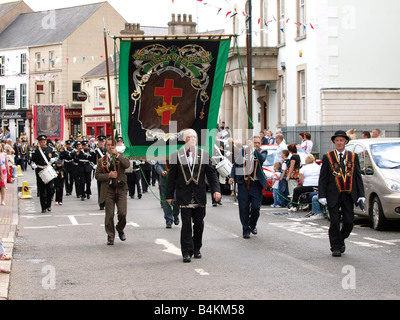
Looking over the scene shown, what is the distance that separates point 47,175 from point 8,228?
4168mm

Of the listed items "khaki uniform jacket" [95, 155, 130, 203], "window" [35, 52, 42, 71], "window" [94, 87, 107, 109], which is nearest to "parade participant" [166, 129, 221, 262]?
"khaki uniform jacket" [95, 155, 130, 203]

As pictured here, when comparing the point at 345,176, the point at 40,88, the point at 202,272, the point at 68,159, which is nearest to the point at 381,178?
the point at 345,176

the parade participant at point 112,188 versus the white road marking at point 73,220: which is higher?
the parade participant at point 112,188

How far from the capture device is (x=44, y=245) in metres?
12.7

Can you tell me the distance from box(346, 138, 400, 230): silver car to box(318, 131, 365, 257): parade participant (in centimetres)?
282

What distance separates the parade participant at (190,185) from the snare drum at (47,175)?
8.94 metres

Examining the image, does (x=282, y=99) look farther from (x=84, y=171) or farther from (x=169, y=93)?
(x=169, y=93)

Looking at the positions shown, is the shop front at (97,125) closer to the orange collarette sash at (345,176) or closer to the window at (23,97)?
the window at (23,97)

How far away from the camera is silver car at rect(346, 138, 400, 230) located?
45.1 ft

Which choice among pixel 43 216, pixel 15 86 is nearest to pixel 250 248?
pixel 43 216

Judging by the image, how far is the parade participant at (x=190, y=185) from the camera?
1058cm

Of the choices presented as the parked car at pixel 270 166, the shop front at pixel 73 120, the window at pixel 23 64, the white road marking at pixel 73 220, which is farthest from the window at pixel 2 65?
the white road marking at pixel 73 220

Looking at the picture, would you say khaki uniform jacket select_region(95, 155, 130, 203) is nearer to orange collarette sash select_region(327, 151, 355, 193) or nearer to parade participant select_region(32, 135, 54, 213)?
orange collarette sash select_region(327, 151, 355, 193)

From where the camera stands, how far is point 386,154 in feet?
48.2
